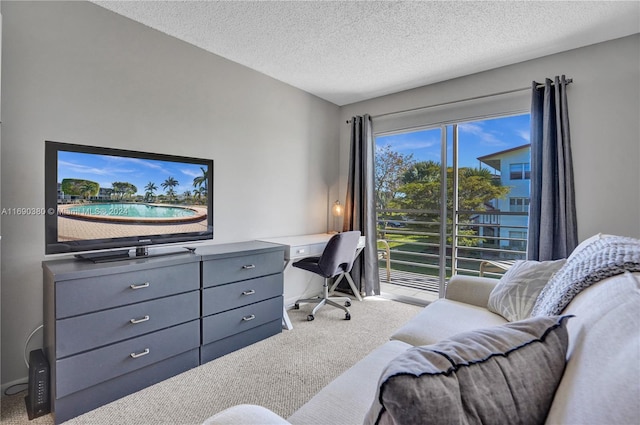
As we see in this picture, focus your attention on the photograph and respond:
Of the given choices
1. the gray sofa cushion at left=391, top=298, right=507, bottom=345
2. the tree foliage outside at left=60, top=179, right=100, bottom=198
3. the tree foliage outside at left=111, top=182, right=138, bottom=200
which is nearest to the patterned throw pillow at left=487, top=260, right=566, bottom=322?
the gray sofa cushion at left=391, top=298, right=507, bottom=345

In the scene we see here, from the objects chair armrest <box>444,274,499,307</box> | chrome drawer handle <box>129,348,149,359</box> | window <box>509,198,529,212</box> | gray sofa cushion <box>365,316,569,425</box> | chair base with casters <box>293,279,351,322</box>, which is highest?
window <box>509,198,529,212</box>

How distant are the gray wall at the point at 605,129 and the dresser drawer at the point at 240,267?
263 cm

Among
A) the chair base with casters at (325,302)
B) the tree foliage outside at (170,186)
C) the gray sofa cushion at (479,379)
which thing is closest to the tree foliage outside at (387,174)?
the chair base with casters at (325,302)

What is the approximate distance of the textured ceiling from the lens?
6.71 ft

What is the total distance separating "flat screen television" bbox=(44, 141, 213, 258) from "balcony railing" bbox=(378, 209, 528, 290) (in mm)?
2418

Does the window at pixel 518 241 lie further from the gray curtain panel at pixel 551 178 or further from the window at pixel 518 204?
the gray curtain panel at pixel 551 178

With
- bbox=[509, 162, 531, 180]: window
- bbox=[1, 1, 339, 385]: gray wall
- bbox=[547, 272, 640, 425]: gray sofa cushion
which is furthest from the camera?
bbox=[509, 162, 531, 180]: window

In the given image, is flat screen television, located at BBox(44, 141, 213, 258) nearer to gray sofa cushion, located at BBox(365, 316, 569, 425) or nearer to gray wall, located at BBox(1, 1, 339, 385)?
gray wall, located at BBox(1, 1, 339, 385)

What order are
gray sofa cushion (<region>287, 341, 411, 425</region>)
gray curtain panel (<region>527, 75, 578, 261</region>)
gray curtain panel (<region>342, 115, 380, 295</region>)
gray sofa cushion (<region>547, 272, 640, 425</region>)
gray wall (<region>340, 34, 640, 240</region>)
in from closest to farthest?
1. gray sofa cushion (<region>547, 272, 640, 425</region>)
2. gray sofa cushion (<region>287, 341, 411, 425</region>)
3. gray wall (<region>340, 34, 640, 240</region>)
4. gray curtain panel (<region>527, 75, 578, 261</region>)
5. gray curtain panel (<region>342, 115, 380, 295</region>)

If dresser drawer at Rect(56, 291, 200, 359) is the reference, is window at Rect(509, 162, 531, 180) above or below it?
above

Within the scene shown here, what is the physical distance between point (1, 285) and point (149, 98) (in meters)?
1.54

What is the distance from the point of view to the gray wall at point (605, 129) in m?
2.33

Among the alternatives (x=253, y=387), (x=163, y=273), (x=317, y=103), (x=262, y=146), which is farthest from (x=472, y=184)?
(x=163, y=273)

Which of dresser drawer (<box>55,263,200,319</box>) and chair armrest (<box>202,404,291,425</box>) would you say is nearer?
chair armrest (<box>202,404,291,425</box>)
